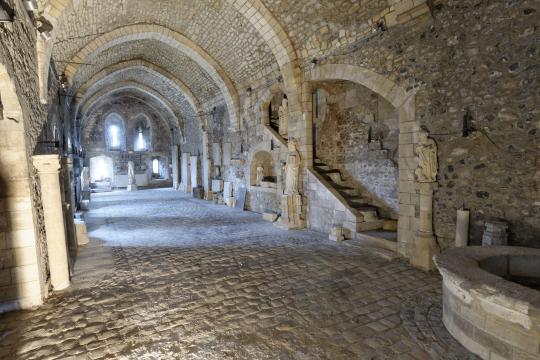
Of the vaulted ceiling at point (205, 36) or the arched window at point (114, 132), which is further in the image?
the arched window at point (114, 132)

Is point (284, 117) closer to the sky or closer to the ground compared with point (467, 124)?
closer to the sky


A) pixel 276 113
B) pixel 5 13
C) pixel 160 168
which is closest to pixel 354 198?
pixel 276 113

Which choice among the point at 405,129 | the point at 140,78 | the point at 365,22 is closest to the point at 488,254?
the point at 405,129

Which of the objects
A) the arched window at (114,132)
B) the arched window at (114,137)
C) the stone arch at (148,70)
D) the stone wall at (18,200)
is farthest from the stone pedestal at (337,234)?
the arched window at (114,137)

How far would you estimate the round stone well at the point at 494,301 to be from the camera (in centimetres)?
218

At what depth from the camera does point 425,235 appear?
4621 mm

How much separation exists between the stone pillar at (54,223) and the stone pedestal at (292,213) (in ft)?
15.7

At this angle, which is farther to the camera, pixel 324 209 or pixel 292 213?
pixel 292 213

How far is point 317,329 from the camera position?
2.96 meters

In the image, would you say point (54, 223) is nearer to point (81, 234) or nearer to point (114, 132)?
point (81, 234)

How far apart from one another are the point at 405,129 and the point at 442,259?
8.70 feet

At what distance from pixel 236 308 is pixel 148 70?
12.4m

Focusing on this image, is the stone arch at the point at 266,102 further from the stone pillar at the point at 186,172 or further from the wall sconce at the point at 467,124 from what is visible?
the stone pillar at the point at 186,172

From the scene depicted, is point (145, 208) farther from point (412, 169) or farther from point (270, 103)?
point (412, 169)
